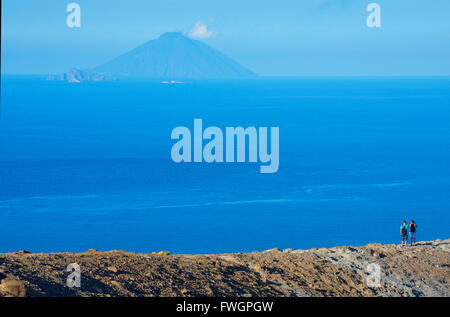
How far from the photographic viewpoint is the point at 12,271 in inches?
627

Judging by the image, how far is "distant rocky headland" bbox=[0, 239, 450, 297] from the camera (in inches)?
640

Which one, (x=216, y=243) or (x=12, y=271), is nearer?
(x=12, y=271)

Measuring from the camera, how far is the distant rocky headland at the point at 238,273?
53.4 ft

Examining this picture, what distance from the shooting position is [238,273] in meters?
19.2

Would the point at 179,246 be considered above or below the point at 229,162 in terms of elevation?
below

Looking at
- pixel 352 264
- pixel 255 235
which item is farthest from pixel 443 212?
pixel 352 264

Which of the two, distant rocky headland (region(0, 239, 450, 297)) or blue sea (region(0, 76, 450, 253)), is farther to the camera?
blue sea (region(0, 76, 450, 253))

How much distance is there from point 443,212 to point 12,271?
192ft

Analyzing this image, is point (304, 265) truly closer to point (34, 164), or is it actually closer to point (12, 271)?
point (12, 271)

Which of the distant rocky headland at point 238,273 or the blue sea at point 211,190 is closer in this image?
the distant rocky headland at point 238,273

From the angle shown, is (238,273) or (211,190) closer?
(238,273)

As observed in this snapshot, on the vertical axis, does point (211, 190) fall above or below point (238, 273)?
below
